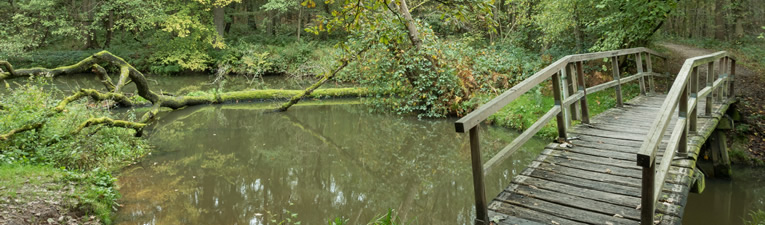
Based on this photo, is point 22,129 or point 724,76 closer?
point 22,129

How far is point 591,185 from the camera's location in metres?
4.44

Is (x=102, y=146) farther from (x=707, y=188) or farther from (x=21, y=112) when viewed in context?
(x=707, y=188)

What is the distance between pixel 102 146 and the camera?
7848 millimetres

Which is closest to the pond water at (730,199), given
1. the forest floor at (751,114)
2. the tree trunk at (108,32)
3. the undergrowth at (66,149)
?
the forest floor at (751,114)

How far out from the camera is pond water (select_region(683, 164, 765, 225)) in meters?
6.18

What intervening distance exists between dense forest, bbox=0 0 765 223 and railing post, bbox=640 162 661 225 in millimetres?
1710

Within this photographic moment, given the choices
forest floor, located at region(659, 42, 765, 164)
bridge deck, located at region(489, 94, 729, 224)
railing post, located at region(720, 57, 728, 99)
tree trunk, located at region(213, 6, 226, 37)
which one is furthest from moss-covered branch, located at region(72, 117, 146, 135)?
tree trunk, located at region(213, 6, 226, 37)

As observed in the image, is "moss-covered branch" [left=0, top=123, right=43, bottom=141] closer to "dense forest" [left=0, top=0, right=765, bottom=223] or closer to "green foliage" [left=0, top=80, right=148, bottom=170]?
"dense forest" [left=0, top=0, right=765, bottom=223]

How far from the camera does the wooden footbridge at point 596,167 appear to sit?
142 inches

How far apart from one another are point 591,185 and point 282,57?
73.4ft

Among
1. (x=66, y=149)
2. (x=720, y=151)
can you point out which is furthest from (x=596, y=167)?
(x=66, y=149)

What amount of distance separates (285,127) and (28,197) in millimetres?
7117

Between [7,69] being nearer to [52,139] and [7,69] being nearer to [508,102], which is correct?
[52,139]

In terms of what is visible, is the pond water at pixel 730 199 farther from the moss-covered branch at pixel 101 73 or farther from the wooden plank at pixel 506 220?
the moss-covered branch at pixel 101 73
